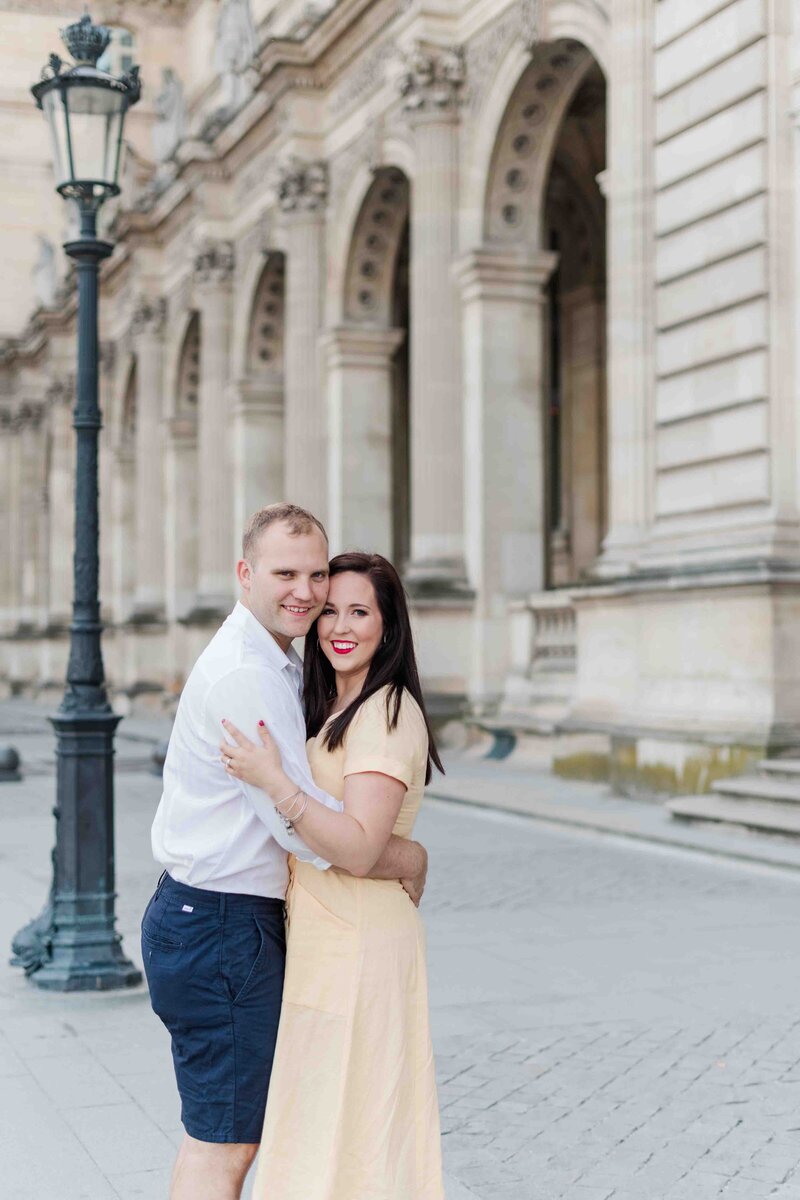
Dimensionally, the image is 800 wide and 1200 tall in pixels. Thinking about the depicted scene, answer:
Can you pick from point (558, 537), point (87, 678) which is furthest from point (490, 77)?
point (87, 678)

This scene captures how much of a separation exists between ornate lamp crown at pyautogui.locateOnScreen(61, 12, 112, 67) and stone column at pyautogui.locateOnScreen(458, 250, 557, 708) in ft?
40.6

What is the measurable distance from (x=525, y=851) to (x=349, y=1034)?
868cm

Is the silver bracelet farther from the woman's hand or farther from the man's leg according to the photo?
the man's leg

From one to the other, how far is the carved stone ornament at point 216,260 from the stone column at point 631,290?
1561cm

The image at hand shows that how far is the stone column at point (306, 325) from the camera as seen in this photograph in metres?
25.4

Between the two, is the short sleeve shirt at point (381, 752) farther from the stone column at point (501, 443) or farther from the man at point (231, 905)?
the stone column at point (501, 443)

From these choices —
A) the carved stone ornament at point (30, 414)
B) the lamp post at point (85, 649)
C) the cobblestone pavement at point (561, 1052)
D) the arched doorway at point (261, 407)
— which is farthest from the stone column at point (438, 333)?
the carved stone ornament at point (30, 414)

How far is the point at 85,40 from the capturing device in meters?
7.80

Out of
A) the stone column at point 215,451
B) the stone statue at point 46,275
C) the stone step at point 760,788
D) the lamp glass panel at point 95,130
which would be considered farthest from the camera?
the stone statue at point 46,275

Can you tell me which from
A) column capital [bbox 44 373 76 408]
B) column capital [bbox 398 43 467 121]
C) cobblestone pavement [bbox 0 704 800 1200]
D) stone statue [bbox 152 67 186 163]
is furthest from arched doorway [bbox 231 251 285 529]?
cobblestone pavement [bbox 0 704 800 1200]

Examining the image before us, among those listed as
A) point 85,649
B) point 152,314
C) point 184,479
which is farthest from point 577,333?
point 85,649

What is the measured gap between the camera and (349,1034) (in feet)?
10.7

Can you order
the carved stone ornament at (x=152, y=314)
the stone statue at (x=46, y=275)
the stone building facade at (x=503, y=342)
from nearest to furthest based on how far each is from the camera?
the stone building facade at (x=503, y=342), the carved stone ornament at (x=152, y=314), the stone statue at (x=46, y=275)

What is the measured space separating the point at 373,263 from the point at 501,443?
5727 mm
